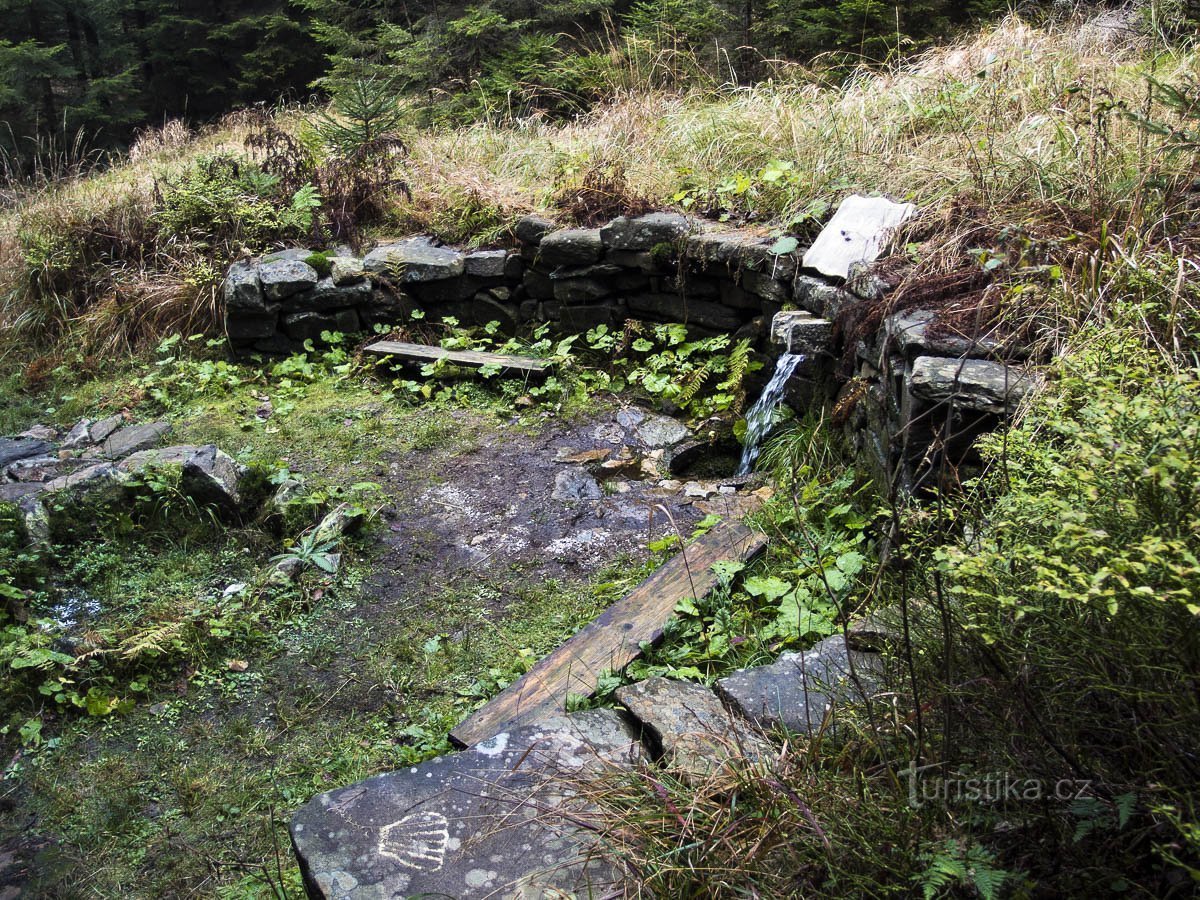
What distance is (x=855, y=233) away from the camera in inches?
162

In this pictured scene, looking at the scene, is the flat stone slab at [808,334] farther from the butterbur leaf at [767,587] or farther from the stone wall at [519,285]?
the butterbur leaf at [767,587]

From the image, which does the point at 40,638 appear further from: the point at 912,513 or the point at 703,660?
the point at 912,513

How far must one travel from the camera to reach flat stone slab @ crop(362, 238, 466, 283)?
6.05m

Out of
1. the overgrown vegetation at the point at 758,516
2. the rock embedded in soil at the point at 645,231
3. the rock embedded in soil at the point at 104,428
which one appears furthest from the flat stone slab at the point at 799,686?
the rock embedded in soil at the point at 104,428

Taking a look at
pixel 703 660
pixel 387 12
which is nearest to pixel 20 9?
pixel 387 12

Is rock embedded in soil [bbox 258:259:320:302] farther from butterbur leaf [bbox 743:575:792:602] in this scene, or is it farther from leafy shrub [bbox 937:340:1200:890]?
leafy shrub [bbox 937:340:1200:890]

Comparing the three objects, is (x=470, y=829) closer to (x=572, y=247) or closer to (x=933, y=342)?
(x=933, y=342)

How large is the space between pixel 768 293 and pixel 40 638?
3808 millimetres

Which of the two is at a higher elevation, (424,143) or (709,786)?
(424,143)

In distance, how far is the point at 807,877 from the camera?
1599 mm

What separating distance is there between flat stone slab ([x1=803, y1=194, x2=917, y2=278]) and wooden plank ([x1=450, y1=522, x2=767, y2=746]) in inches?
57.6

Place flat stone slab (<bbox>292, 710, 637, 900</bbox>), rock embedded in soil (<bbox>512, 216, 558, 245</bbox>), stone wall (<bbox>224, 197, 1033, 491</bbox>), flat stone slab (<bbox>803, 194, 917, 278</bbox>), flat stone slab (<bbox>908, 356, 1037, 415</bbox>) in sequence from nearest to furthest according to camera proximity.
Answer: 1. flat stone slab (<bbox>292, 710, 637, 900</bbox>)
2. flat stone slab (<bbox>908, 356, 1037, 415</bbox>)
3. stone wall (<bbox>224, 197, 1033, 491</bbox>)
4. flat stone slab (<bbox>803, 194, 917, 278</bbox>)
5. rock embedded in soil (<bbox>512, 216, 558, 245</bbox>)

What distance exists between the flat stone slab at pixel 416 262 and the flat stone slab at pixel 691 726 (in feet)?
14.1

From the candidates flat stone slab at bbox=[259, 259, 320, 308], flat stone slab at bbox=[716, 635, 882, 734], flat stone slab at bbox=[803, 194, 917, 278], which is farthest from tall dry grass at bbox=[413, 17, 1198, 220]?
flat stone slab at bbox=[716, 635, 882, 734]
